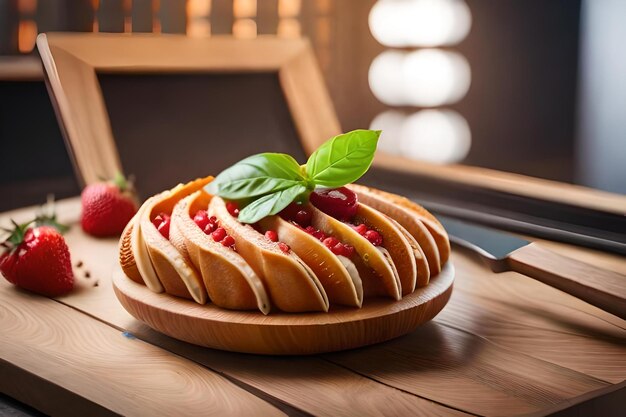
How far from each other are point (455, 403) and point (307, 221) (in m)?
0.34

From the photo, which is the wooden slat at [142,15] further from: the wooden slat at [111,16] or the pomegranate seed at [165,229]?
the pomegranate seed at [165,229]

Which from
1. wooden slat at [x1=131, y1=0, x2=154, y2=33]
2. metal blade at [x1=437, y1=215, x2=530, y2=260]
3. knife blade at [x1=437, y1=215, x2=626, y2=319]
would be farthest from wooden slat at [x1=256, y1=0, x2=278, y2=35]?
knife blade at [x1=437, y1=215, x2=626, y2=319]

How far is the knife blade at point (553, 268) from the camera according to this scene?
117cm

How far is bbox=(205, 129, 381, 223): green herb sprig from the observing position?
1166mm

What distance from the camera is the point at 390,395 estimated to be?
972mm

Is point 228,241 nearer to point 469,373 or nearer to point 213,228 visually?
point 213,228

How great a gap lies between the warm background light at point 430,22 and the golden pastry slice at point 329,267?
331 cm

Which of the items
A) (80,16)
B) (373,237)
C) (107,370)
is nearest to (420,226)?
(373,237)

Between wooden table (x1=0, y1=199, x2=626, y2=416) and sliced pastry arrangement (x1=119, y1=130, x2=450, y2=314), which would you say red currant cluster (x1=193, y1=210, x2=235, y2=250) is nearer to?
sliced pastry arrangement (x1=119, y1=130, x2=450, y2=314)

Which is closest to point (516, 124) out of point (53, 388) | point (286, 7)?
point (286, 7)

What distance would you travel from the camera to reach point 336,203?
3.87 ft

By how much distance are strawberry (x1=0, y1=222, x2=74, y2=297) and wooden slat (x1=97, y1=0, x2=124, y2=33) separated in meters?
1.58

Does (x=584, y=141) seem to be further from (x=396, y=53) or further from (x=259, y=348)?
(x=259, y=348)

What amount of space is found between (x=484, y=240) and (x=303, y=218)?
0.41 metres
